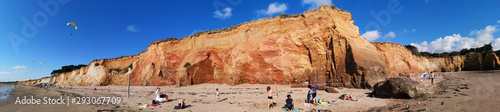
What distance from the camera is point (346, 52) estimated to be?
592 inches

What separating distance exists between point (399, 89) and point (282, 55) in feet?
33.2

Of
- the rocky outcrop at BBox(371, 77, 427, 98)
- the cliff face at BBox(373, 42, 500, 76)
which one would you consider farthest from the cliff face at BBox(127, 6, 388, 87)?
the cliff face at BBox(373, 42, 500, 76)

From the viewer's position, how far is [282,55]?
18.1 metres

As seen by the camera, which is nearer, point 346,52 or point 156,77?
point 346,52

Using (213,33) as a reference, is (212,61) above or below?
below

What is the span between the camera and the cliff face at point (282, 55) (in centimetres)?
1495

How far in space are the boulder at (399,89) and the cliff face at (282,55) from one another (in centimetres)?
357

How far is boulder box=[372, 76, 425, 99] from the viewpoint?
27.9ft

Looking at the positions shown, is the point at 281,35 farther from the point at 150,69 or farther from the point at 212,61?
the point at 150,69

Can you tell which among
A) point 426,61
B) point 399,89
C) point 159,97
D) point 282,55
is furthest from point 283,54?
point 426,61

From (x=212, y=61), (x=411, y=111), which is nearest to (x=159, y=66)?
(x=212, y=61)

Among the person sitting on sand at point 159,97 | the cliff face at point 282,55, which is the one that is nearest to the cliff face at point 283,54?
the cliff face at point 282,55

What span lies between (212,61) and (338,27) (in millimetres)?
13712

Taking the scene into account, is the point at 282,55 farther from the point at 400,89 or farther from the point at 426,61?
the point at 426,61
